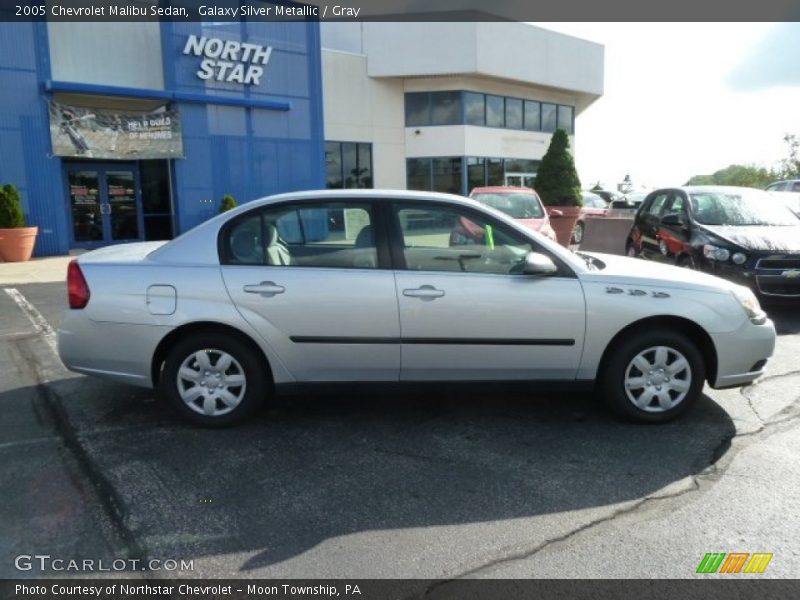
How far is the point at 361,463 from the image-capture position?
374cm

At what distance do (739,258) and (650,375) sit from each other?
166 inches

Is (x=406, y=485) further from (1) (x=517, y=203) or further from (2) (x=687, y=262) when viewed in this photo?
(1) (x=517, y=203)

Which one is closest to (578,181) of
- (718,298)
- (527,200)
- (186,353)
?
(527,200)

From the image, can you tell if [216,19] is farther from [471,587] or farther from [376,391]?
[471,587]

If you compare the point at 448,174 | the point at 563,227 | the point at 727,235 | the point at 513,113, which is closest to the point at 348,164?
the point at 448,174

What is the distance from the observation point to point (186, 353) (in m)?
4.14

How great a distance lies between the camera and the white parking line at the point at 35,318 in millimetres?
6781

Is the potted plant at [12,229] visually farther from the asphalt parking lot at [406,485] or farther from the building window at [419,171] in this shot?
the building window at [419,171]

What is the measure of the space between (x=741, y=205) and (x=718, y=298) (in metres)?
5.39

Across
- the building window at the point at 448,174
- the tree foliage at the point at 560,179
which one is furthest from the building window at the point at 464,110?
the tree foliage at the point at 560,179

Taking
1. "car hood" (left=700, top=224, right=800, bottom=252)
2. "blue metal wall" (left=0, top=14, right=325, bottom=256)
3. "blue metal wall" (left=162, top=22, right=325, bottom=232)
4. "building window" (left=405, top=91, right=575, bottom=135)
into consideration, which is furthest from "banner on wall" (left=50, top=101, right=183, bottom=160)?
"car hood" (left=700, top=224, right=800, bottom=252)

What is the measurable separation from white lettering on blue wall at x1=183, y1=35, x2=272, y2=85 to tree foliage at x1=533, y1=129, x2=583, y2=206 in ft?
30.3

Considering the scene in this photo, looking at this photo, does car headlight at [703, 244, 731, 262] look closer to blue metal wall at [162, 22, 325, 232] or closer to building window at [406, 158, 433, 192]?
blue metal wall at [162, 22, 325, 232]

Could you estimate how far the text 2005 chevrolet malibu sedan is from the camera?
13.4ft
